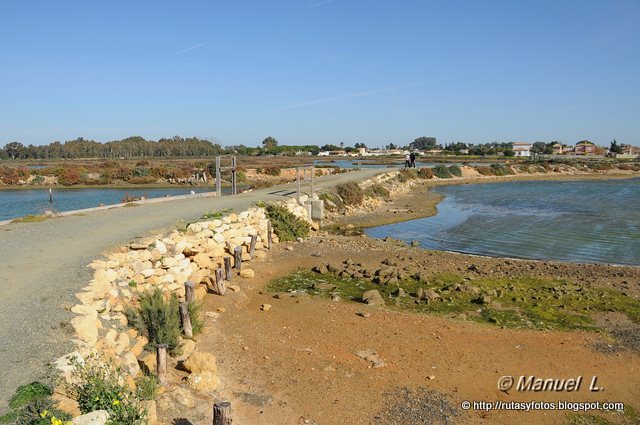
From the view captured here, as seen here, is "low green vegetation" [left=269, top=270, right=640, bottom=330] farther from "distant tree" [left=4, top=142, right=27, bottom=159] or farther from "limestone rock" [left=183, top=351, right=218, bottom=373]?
"distant tree" [left=4, top=142, right=27, bottom=159]

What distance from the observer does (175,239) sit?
48.2ft

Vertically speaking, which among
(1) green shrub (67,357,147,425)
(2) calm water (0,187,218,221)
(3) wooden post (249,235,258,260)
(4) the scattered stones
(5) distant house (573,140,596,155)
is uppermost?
(5) distant house (573,140,596,155)

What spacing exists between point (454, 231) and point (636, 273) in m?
10.5

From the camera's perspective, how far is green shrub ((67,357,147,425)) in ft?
18.1

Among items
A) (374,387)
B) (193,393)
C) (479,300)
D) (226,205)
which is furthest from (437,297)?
(226,205)

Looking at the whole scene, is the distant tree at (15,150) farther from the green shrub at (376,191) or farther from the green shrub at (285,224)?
the green shrub at (285,224)

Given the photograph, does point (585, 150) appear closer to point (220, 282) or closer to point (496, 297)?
point (496, 297)

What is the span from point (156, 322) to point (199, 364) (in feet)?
4.70

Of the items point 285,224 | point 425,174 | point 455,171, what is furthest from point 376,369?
point 455,171


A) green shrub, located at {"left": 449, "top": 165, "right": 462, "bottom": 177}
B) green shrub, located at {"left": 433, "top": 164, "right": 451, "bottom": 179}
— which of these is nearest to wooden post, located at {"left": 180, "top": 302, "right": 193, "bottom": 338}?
green shrub, located at {"left": 433, "top": 164, "right": 451, "bottom": 179}

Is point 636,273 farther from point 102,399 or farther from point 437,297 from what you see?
point 102,399

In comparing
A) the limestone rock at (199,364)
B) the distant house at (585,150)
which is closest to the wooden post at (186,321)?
the limestone rock at (199,364)

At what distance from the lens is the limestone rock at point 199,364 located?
8250 millimetres

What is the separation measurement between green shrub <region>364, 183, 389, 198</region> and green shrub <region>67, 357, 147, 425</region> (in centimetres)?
3224
